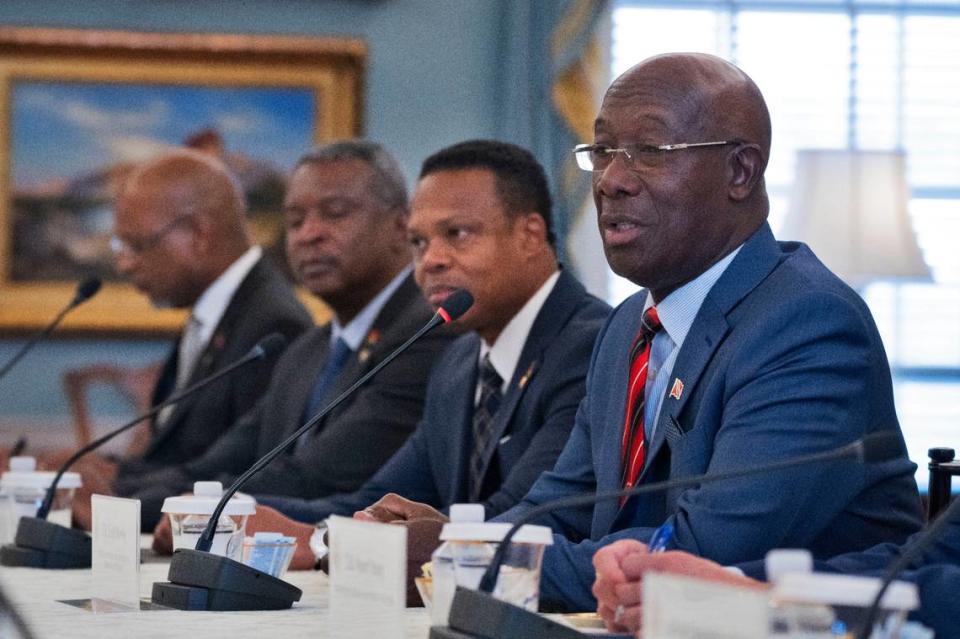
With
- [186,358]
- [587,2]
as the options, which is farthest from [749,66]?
[186,358]

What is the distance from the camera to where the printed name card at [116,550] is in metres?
2.27

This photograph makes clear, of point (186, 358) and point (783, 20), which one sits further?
point (783, 20)

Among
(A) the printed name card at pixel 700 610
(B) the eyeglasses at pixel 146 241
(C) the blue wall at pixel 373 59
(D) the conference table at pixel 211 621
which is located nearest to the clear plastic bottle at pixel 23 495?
(D) the conference table at pixel 211 621

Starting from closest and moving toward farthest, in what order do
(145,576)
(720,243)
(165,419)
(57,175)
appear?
(720,243) → (145,576) → (165,419) → (57,175)

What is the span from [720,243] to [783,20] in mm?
4155

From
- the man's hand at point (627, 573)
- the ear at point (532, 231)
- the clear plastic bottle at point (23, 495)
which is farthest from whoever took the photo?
the ear at point (532, 231)

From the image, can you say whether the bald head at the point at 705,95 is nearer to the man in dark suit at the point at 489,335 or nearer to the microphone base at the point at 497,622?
the man in dark suit at the point at 489,335

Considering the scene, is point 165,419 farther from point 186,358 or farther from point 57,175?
point 57,175

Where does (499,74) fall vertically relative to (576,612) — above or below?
above

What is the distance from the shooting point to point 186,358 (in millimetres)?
5125

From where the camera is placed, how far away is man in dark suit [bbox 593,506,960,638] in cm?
170

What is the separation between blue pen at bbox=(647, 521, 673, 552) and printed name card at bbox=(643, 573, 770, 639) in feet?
2.38

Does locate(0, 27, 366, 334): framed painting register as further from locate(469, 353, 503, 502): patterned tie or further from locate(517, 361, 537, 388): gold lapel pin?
locate(517, 361, 537, 388): gold lapel pin

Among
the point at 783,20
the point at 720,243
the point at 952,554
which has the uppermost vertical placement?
the point at 783,20
